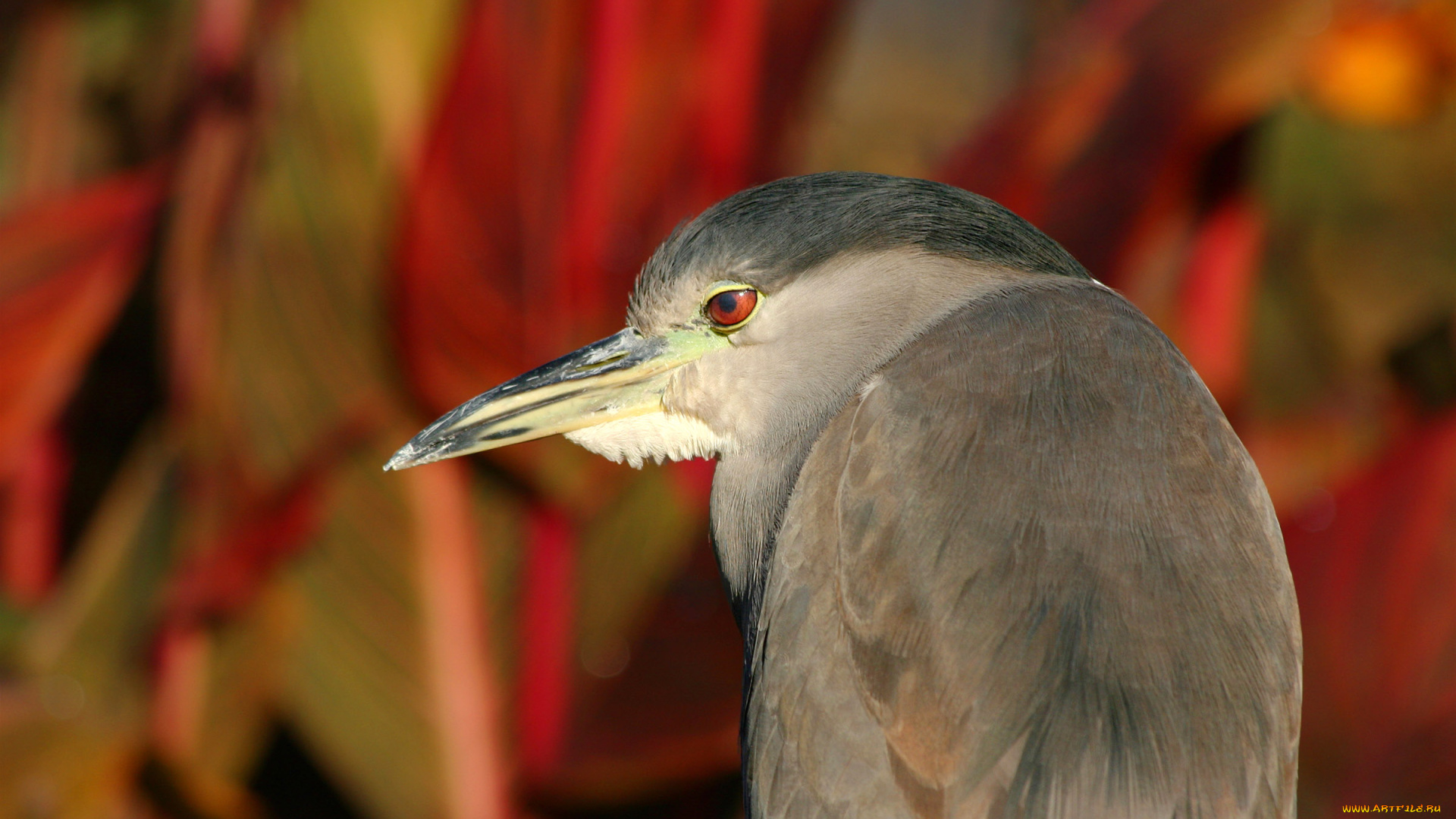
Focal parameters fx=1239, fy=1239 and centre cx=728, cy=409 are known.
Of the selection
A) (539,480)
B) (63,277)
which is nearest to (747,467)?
(539,480)

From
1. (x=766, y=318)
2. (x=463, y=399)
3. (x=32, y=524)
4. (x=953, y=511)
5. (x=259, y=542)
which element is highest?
(x=766, y=318)

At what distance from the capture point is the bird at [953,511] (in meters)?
1.19

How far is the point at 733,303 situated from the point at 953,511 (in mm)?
445

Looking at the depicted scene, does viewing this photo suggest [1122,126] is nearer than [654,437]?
No

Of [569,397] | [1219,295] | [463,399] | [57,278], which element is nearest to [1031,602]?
[569,397]

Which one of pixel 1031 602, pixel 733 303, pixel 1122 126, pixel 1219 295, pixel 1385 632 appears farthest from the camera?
pixel 1219 295

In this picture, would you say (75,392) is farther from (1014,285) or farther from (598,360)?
(1014,285)

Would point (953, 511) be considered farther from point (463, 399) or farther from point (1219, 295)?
point (1219, 295)

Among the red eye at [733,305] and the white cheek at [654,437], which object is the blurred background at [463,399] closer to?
the white cheek at [654,437]

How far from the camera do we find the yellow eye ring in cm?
157

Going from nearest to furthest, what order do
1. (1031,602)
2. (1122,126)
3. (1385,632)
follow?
(1031,602)
(1385,632)
(1122,126)

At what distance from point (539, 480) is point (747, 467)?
0.96 meters

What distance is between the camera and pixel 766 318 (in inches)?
61.9

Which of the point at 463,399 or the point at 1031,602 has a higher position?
the point at 1031,602
